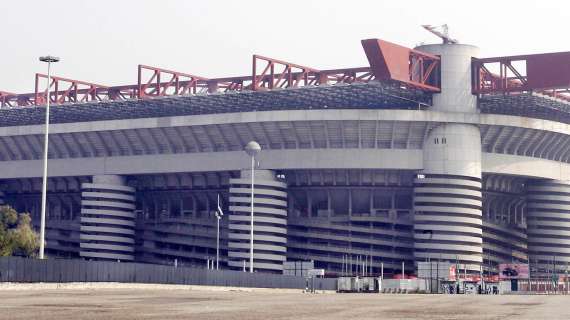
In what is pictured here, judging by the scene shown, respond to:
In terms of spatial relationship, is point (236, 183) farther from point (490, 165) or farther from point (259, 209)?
point (490, 165)

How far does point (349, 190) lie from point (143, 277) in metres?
75.9

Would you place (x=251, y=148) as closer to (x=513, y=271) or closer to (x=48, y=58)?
(x=513, y=271)

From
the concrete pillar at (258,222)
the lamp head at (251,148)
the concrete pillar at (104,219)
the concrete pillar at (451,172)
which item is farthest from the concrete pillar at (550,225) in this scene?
the concrete pillar at (104,219)

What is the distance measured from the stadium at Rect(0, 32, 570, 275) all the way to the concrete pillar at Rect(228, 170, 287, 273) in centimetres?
24

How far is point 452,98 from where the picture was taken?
463 ft

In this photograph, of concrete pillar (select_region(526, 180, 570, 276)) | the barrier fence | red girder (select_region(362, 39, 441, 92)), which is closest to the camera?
the barrier fence

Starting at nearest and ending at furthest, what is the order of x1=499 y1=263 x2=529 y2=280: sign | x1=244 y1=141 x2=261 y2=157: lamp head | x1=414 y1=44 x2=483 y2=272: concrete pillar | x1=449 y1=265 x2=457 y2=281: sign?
x1=244 y1=141 x2=261 y2=157: lamp head → x1=449 y1=265 x2=457 y2=281: sign → x1=414 y1=44 x2=483 y2=272: concrete pillar → x1=499 y1=263 x2=529 y2=280: sign

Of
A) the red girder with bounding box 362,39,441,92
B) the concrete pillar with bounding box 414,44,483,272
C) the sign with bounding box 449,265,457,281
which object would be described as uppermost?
the red girder with bounding box 362,39,441,92

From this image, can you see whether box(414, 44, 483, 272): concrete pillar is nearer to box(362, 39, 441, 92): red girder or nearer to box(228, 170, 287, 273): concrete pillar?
box(362, 39, 441, 92): red girder

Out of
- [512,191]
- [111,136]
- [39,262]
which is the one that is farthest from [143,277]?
[512,191]

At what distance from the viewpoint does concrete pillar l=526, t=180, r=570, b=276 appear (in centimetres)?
15312

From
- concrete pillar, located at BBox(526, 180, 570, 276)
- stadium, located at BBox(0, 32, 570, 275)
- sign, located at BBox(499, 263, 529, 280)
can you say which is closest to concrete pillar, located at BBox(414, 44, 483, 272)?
stadium, located at BBox(0, 32, 570, 275)

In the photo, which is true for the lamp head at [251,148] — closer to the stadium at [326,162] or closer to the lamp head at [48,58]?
the stadium at [326,162]

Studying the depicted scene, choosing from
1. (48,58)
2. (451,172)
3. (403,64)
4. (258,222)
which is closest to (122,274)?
(48,58)
